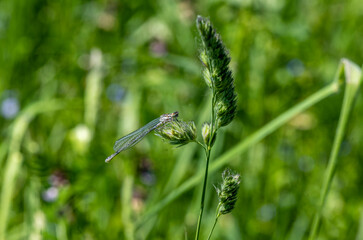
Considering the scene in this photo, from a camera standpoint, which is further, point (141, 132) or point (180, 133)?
point (141, 132)

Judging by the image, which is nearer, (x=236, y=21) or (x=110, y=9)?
(x=236, y=21)

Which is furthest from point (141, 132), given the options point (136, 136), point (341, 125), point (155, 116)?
point (155, 116)

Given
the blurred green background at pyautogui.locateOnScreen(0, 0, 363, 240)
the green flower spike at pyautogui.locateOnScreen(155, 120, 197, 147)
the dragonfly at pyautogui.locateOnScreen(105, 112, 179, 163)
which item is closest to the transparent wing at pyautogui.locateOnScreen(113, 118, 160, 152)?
the dragonfly at pyautogui.locateOnScreen(105, 112, 179, 163)

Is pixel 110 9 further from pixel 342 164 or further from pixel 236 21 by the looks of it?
pixel 342 164

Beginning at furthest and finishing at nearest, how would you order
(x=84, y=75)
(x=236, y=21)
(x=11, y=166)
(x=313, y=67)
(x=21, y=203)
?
(x=84, y=75) < (x=313, y=67) < (x=236, y=21) < (x=21, y=203) < (x=11, y=166)

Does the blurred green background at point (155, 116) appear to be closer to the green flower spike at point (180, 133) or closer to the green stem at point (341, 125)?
the green stem at point (341, 125)

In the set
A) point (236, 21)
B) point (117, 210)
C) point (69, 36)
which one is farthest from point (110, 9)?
point (117, 210)

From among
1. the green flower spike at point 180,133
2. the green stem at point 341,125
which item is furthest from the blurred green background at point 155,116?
the green flower spike at point 180,133

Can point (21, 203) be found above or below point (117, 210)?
above

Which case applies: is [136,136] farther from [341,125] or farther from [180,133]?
[341,125]
